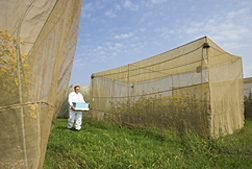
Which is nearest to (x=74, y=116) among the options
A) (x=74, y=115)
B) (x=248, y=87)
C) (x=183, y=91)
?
(x=74, y=115)

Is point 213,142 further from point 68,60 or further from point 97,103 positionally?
point 97,103

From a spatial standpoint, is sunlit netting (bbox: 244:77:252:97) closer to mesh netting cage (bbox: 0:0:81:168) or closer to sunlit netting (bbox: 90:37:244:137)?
sunlit netting (bbox: 90:37:244:137)

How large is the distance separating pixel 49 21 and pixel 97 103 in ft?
22.7

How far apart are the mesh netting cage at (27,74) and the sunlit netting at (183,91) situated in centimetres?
358

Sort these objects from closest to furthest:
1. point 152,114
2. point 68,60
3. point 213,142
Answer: point 68,60 → point 213,142 → point 152,114

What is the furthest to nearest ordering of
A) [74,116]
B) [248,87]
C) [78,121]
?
1. [248,87]
2. [74,116]
3. [78,121]

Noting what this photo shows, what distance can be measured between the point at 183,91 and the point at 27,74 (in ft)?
13.8

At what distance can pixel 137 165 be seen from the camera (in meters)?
2.19

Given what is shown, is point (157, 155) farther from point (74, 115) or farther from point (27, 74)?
point (74, 115)

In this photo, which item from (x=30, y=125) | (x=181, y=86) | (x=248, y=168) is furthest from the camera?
(x=181, y=86)

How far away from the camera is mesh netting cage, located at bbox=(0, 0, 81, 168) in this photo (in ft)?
3.22

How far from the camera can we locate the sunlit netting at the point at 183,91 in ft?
13.5

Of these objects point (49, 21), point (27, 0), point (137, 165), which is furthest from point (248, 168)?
point (27, 0)

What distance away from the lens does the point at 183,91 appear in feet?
15.5
